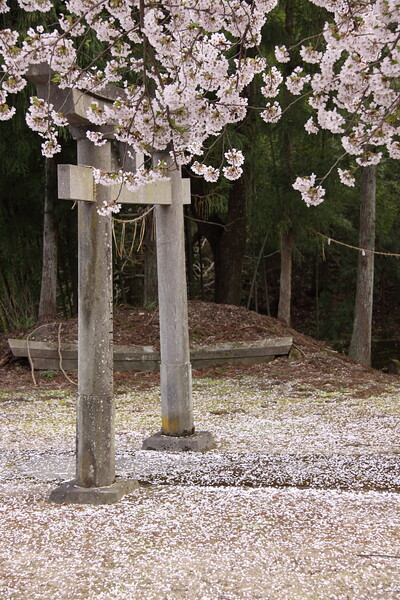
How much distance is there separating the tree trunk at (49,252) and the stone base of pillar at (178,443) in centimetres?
648

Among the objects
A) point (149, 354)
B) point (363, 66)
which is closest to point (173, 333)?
point (363, 66)

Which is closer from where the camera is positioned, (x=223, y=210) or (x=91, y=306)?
(x=91, y=306)

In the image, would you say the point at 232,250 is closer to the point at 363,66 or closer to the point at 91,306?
the point at 91,306

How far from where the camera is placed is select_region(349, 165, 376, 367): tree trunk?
12500 mm

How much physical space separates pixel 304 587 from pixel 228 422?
4014 mm

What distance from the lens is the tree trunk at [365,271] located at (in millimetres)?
12500

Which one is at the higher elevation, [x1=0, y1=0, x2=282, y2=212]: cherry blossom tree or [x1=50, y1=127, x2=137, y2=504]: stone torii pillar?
[x1=0, y1=0, x2=282, y2=212]: cherry blossom tree

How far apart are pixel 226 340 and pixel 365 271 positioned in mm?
3069

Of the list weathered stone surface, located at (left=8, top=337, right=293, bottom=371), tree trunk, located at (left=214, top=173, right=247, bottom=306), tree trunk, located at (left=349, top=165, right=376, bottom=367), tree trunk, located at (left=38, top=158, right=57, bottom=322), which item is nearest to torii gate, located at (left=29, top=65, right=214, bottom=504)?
weathered stone surface, located at (left=8, top=337, right=293, bottom=371)

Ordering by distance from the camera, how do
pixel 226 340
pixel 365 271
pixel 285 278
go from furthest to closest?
pixel 285 278 < pixel 365 271 < pixel 226 340

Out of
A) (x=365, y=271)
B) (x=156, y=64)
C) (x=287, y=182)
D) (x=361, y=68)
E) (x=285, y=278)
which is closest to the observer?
(x=361, y=68)

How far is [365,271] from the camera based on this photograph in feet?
41.9

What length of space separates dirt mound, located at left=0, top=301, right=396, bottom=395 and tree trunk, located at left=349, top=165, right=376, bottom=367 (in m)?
1.20

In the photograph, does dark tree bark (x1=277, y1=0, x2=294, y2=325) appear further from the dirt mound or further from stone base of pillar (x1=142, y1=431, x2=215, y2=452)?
stone base of pillar (x1=142, y1=431, x2=215, y2=452)
